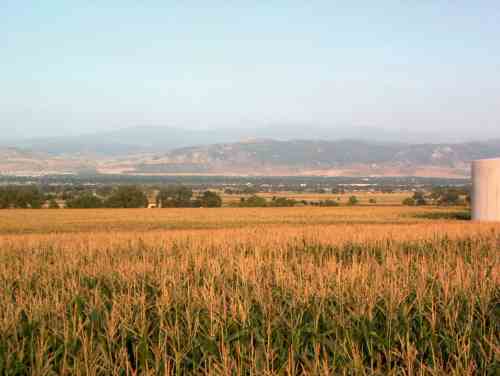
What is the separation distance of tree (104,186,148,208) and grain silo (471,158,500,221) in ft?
152

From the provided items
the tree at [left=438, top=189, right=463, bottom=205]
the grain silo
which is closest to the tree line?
the tree at [left=438, top=189, right=463, bottom=205]

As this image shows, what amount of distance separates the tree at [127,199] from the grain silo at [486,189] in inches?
1827

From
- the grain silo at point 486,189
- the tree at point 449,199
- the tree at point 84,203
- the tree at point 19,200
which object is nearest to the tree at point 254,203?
the tree at point 84,203

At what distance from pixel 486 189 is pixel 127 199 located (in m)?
47.9

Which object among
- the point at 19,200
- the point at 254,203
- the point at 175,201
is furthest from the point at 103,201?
the point at 254,203

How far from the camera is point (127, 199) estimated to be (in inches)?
2832

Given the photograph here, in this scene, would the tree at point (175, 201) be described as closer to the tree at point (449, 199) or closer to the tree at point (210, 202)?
the tree at point (210, 202)

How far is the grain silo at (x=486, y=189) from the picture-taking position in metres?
31.5

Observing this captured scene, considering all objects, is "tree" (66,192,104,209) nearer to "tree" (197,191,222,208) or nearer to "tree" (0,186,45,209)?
"tree" (0,186,45,209)

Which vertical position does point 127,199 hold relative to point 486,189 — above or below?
below

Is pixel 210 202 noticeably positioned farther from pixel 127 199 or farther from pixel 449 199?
pixel 449 199

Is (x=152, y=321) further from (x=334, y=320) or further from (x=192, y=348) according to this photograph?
(x=334, y=320)

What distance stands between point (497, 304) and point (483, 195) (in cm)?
2546

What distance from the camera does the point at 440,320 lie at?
787cm
